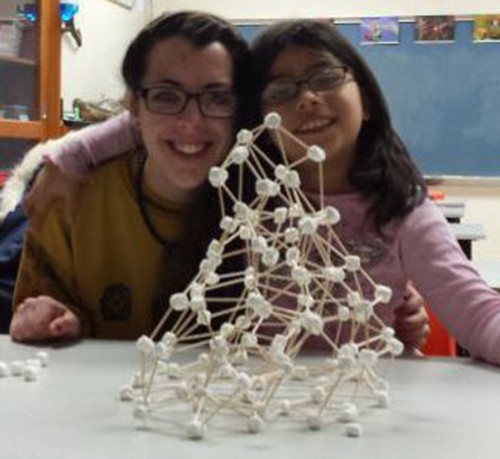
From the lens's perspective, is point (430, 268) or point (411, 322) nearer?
point (430, 268)

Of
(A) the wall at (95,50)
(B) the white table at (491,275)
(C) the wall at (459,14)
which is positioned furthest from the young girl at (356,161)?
(C) the wall at (459,14)

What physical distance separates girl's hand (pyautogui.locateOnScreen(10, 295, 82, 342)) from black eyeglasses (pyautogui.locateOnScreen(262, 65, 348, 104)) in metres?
0.45

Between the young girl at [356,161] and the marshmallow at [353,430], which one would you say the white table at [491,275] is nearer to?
the young girl at [356,161]

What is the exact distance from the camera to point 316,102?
1.19m

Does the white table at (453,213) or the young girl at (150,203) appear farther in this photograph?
the white table at (453,213)

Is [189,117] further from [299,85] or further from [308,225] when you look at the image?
[308,225]

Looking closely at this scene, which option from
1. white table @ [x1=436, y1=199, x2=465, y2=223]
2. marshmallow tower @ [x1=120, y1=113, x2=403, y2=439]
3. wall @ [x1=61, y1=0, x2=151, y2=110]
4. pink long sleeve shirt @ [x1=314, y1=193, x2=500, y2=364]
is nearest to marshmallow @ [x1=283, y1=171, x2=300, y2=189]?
marshmallow tower @ [x1=120, y1=113, x2=403, y2=439]

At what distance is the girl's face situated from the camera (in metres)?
1.20

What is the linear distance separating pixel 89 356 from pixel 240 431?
37 centimetres

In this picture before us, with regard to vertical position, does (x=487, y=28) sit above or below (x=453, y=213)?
above

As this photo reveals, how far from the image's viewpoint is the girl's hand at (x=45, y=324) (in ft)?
3.62

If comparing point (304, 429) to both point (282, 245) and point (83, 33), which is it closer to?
point (282, 245)

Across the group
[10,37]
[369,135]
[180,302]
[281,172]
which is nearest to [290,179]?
[281,172]

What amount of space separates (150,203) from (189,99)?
0.23m
